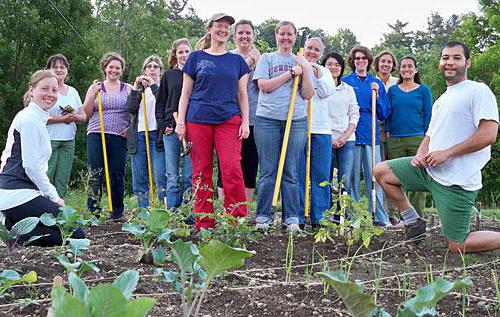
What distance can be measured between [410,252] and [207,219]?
143 cm

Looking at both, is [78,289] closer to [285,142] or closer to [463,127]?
[463,127]

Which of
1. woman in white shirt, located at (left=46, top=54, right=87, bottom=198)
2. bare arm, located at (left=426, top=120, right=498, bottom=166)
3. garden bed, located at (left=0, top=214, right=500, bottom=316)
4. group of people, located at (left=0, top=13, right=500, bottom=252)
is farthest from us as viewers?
woman in white shirt, located at (left=46, top=54, right=87, bottom=198)

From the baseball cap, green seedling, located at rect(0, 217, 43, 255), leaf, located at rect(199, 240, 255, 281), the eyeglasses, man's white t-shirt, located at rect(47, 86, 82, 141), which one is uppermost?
the baseball cap

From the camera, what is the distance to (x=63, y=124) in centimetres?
602

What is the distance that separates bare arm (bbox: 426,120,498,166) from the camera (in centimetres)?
409

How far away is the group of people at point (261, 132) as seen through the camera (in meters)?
4.26

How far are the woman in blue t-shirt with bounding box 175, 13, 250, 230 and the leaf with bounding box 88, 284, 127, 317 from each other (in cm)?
325

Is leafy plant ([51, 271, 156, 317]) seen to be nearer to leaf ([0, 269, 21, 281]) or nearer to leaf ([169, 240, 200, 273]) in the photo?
leaf ([169, 240, 200, 273])

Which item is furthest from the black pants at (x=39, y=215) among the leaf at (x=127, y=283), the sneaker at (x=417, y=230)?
the leaf at (x=127, y=283)

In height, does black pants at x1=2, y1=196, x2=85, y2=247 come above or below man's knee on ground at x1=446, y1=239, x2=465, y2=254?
above

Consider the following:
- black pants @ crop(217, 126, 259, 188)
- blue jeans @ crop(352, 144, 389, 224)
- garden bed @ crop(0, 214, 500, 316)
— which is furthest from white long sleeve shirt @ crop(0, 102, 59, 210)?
blue jeans @ crop(352, 144, 389, 224)

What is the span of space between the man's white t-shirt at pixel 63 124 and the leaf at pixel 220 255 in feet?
14.2

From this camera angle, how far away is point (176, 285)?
2271 mm

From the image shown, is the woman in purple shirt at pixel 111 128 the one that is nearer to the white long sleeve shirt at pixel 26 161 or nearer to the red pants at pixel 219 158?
the red pants at pixel 219 158
